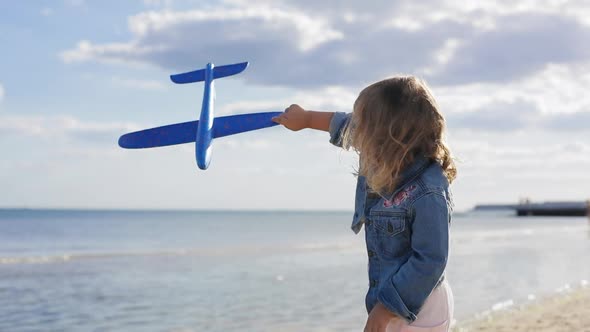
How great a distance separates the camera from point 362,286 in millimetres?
11984

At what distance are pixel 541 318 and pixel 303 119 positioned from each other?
256 inches

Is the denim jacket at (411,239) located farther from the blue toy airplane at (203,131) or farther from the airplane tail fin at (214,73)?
the airplane tail fin at (214,73)

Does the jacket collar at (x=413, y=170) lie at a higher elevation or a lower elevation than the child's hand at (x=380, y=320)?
higher

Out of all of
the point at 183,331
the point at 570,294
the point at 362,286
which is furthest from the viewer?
the point at 362,286

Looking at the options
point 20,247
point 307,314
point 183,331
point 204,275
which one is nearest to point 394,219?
point 183,331

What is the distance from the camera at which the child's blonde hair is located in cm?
210

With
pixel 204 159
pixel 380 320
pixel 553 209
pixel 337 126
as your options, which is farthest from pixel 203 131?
pixel 553 209

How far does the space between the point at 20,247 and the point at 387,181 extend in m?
24.5

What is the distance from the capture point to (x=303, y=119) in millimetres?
2656

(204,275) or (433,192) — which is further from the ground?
(433,192)

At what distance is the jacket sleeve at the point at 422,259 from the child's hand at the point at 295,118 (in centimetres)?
69

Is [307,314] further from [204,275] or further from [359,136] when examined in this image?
[359,136]

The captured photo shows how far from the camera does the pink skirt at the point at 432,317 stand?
2.18 m

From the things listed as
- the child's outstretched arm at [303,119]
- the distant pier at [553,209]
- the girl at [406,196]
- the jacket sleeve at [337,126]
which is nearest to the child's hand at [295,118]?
the child's outstretched arm at [303,119]
